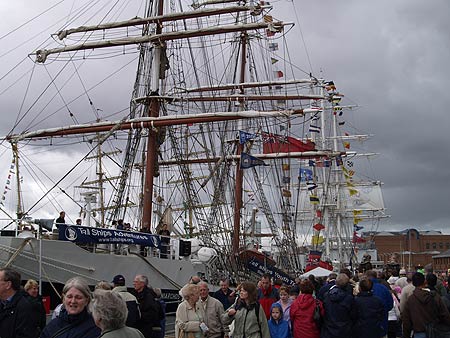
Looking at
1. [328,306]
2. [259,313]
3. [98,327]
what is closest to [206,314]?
[259,313]

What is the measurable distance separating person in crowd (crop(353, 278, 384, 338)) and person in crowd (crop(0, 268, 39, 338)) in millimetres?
4597

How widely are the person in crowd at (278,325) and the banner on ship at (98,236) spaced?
1199 centimetres

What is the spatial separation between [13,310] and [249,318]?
294cm

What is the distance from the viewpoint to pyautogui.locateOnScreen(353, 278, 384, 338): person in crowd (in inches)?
352

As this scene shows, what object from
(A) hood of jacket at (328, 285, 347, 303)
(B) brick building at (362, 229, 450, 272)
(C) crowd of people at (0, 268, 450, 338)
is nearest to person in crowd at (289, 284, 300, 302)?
(C) crowd of people at (0, 268, 450, 338)

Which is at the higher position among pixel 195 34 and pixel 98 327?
pixel 195 34

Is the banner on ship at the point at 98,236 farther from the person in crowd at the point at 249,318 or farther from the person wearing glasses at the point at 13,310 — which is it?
the person wearing glasses at the point at 13,310

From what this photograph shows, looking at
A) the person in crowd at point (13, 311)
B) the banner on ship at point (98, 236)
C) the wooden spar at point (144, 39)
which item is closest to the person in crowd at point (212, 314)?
the person in crowd at point (13, 311)

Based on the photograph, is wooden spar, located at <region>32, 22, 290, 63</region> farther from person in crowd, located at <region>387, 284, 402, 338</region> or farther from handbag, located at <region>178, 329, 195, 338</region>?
handbag, located at <region>178, 329, 195, 338</region>

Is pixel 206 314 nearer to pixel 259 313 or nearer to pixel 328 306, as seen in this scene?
pixel 259 313

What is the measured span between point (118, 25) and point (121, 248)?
1273cm

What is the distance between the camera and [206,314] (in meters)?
8.20

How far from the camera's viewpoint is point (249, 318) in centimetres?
789

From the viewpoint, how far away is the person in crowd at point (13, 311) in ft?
20.1
